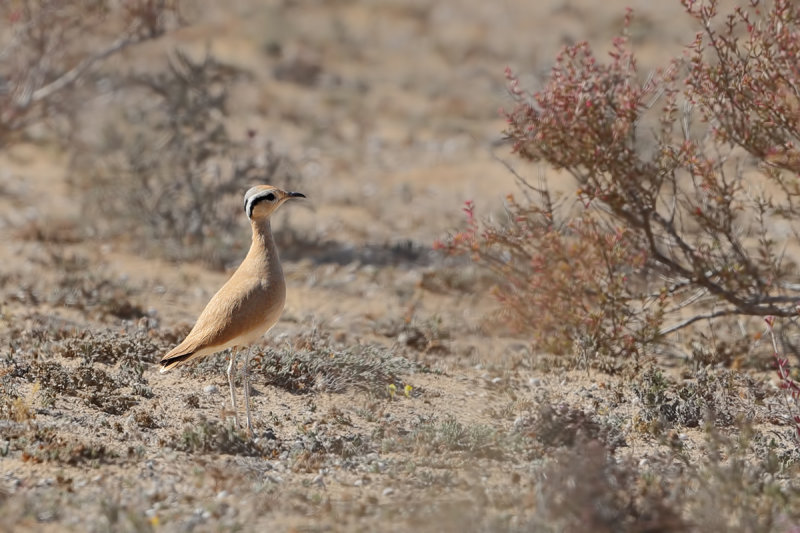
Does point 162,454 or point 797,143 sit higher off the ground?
point 797,143

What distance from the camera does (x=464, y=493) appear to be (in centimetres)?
539

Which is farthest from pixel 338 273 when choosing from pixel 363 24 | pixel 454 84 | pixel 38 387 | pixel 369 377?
pixel 363 24

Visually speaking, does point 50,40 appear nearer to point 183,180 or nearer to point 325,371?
point 183,180

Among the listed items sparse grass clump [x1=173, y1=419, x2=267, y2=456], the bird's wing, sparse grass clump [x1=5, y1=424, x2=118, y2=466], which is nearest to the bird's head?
the bird's wing

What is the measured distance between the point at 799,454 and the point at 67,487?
4588 mm

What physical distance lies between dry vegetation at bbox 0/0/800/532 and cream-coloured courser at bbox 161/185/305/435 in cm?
47

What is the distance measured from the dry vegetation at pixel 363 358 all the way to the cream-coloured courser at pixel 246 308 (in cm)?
47

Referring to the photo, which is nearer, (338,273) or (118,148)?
A: (338,273)

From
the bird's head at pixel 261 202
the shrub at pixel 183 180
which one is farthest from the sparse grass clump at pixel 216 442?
the shrub at pixel 183 180

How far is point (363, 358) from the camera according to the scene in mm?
7289

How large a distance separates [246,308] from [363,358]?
4.95ft

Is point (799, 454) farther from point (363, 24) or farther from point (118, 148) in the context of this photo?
point (363, 24)

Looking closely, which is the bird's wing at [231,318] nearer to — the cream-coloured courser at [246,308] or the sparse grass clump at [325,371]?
the cream-coloured courser at [246,308]

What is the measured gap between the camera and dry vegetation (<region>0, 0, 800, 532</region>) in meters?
5.12
